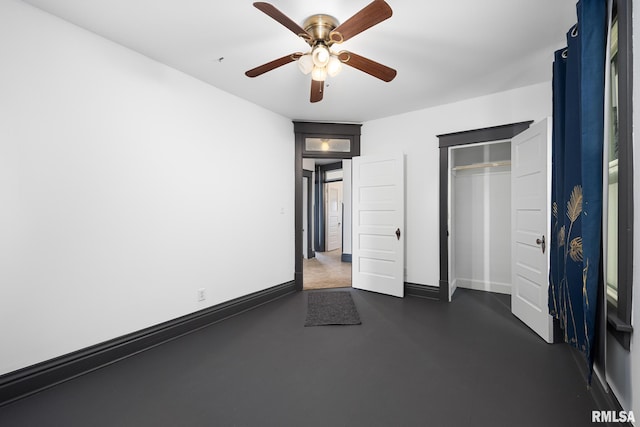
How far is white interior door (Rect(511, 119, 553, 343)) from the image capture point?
8.27 ft

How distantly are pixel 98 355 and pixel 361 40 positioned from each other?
327 centimetres

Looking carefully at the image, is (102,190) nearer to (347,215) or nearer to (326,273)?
(326,273)

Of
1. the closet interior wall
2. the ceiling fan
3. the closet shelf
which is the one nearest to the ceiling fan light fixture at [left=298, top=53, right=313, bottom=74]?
the ceiling fan

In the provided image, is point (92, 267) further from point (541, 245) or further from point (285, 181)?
point (541, 245)

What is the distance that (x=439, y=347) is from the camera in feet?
8.09

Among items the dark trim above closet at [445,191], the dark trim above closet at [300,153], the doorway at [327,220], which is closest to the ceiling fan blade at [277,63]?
the dark trim above closet at [300,153]

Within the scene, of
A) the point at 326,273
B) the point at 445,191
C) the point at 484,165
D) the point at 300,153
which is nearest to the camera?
the point at 445,191

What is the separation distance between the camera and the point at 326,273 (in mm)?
5387

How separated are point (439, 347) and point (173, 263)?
8.59 ft

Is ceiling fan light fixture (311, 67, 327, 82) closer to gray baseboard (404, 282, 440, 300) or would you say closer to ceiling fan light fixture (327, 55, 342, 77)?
ceiling fan light fixture (327, 55, 342, 77)

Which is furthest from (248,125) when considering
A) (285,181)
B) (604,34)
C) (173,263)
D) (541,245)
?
(541,245)

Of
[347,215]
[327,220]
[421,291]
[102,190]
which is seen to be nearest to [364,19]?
[102,190]

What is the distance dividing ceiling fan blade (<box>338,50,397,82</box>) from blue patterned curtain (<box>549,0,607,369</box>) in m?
1.09

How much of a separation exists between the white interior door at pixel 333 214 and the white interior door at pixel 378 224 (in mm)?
3461
